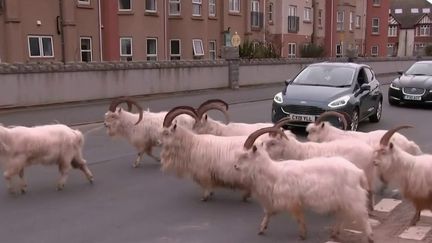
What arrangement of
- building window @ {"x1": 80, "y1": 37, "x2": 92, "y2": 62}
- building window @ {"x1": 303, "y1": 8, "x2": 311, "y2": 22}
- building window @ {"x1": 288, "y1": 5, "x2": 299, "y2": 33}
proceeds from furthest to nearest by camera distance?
1. building window @ {"x1": 303, "y1": 8, "x2": 311, "y2": 22}
2. building window @ {"x1": 288, "y1": 5, "x2": 299, "y2": 33}
3. building window @ {"x1": 80, "y1": 37, "x2": 92, "y2": 62}

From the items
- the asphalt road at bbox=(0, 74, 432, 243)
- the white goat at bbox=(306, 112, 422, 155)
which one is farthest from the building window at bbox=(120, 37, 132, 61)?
the white goat at bbox=(306, 112, 422, 155)

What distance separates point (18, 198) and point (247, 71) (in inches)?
954

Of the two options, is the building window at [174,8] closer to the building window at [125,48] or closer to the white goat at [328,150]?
the building window at [125,48]

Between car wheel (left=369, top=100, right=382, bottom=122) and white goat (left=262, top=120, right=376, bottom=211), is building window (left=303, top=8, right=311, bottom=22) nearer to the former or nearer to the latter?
car wheel (left=369, top=100, right=382, bottom=122)

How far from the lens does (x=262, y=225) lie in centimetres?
739

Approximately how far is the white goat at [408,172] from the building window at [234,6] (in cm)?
3761

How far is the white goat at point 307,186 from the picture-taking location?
22.2ft

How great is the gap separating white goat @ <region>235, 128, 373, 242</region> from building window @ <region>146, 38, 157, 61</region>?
31016 millimetres

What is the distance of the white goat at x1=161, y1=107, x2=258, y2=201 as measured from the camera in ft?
28.5

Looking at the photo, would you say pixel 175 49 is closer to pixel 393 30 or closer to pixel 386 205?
pixel 386 205

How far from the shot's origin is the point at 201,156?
350 inches

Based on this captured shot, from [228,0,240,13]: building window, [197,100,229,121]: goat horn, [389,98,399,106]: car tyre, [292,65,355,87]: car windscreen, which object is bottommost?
[389,98,399,106]: car tyre

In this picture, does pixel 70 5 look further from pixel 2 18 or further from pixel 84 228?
pixel 84 228

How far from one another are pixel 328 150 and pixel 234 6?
37.9 m
